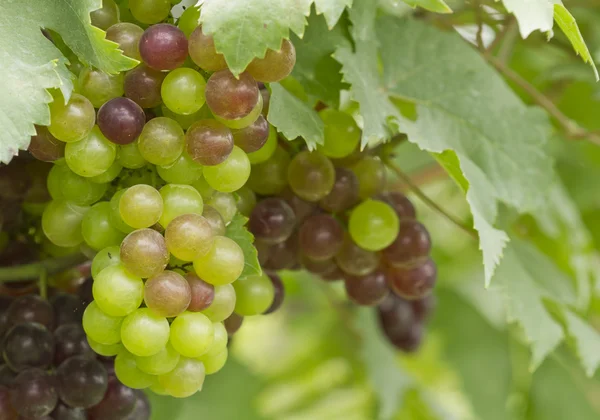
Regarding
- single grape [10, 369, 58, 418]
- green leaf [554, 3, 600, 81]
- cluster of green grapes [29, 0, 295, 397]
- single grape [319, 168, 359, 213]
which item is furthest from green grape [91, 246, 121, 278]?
green leaf [554, 3, 600, 81]

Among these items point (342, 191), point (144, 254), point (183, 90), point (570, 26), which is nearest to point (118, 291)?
point (144, 254)

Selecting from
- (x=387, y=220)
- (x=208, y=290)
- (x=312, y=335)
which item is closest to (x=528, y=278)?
(x=387, y=220)

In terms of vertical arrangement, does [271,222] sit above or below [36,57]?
below

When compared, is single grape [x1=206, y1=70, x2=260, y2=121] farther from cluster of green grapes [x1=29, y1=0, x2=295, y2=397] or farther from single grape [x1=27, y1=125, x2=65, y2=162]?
single grape [x1=27, y1=125, x2=65, y2=162]

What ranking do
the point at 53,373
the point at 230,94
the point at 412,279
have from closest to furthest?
1. the point at 230,94
2. the point at 53,373
3. the point at 412,279

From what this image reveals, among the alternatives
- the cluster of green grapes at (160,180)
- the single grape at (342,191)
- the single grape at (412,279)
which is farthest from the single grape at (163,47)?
the single grape at (412,279)

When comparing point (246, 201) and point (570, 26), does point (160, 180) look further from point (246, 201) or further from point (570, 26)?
point (570, 26)
